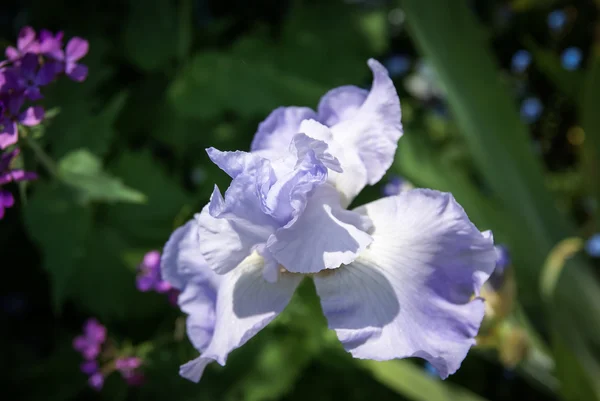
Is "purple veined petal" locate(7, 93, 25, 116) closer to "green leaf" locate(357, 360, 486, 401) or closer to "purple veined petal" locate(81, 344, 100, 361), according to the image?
"purple veined petal" locate(81, 344, 100, 361)

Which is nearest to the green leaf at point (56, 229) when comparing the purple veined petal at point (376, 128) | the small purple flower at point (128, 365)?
the small purple flower at point (128, 365)

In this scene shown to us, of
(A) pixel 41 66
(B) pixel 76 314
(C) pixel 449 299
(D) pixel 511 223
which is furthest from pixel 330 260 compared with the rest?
(B) pixel 76 314

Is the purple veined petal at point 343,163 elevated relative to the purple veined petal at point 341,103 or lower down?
lower down

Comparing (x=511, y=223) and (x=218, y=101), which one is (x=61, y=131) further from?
(x=511, y=223)

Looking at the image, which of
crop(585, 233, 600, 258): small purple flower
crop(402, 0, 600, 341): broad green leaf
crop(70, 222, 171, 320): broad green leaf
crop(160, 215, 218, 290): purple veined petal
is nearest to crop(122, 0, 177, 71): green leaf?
crop(70, 222, 171, 320): broad green leaf

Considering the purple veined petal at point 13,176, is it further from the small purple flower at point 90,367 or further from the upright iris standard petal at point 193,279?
the small purple flower at point 90,367

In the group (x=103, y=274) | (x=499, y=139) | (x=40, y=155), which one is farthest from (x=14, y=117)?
(x=499, y=139)
